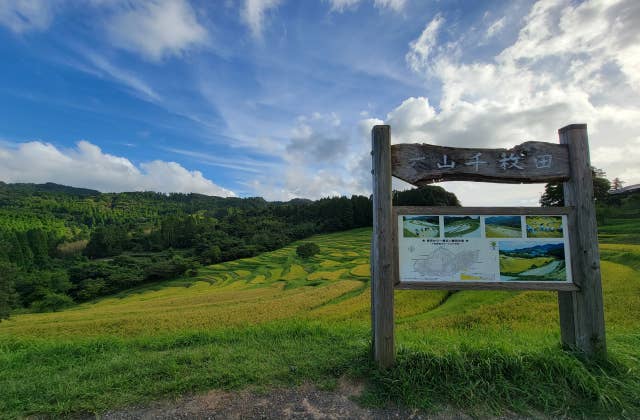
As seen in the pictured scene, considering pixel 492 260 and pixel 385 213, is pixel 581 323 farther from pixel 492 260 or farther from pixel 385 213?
pixel 385 213

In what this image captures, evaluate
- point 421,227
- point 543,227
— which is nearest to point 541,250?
point 543,227

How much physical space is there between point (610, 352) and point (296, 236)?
2113 inches

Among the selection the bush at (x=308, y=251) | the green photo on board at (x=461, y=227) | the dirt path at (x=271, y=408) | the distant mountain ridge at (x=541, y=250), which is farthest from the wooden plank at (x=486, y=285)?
the bush at (x=308, y=251)

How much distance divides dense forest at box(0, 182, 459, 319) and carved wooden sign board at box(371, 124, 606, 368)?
9298 mm

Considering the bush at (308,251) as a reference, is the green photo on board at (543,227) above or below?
above

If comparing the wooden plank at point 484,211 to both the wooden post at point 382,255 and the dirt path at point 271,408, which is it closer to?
the wooden post at point 382,255

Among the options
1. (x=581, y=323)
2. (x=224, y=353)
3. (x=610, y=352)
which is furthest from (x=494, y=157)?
(x=224, y=353)

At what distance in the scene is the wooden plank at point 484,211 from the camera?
3.60 m

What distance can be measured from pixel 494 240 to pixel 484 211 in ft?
1.32

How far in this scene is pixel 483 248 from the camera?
357 cm

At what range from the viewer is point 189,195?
169625 mm

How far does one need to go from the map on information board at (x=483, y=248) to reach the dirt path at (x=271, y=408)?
1.52 meters

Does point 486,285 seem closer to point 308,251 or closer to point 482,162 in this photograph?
point 482,162

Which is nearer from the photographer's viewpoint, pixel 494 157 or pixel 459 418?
pixel 459 418
